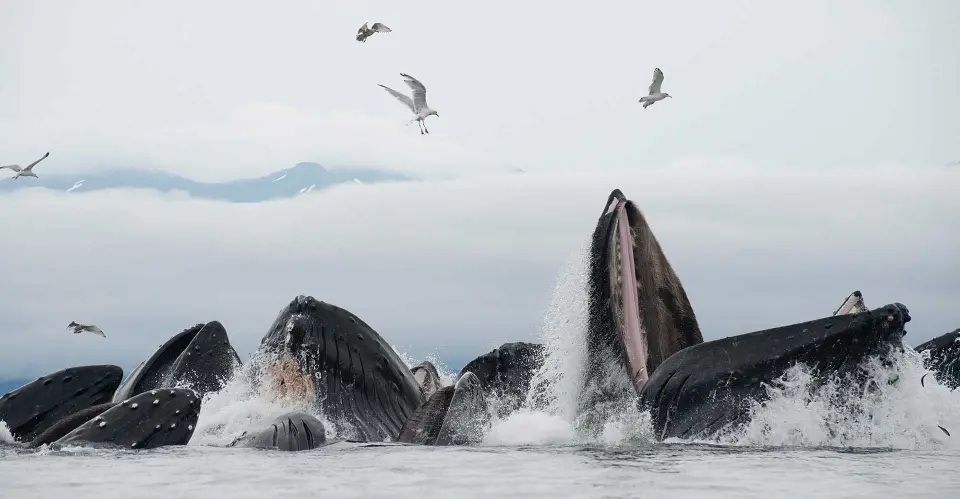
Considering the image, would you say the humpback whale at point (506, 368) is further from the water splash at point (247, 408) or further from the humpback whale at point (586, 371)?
the water splash at point (247, 408)

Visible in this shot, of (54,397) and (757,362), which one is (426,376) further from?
(757,362)

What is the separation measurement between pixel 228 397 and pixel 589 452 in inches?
176

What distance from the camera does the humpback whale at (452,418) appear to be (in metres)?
9.55

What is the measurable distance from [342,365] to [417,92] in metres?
11.5

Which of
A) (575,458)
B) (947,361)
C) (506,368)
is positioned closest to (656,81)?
(947,361)

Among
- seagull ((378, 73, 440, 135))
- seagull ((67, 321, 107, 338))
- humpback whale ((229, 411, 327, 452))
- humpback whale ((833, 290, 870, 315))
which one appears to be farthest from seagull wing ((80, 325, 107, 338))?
humpback whale ((833, 290, 870, 315))

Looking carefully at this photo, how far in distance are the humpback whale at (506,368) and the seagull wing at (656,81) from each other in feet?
33.1

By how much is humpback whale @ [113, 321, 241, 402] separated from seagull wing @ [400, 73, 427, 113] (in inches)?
339

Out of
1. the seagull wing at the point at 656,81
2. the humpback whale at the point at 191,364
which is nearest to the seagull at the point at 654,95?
the seagull wing at the point at 656,81

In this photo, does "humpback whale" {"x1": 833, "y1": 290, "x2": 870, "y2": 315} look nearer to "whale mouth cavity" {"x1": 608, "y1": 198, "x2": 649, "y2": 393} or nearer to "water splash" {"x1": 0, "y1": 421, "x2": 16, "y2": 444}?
"whale mouth cavity" {"x1": 608, "y1": 198, "x2": 649, "y2": 393}

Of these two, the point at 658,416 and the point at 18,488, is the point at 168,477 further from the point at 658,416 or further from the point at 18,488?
the point at 658,416

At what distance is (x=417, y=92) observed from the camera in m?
21.5

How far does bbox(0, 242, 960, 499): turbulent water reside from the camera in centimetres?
651

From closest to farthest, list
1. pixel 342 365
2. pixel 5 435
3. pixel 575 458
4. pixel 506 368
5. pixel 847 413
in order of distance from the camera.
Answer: pixel 575 458 < pixel 847 413 < pixel 342 365 < pixel 5 435 < pixel 506 368
